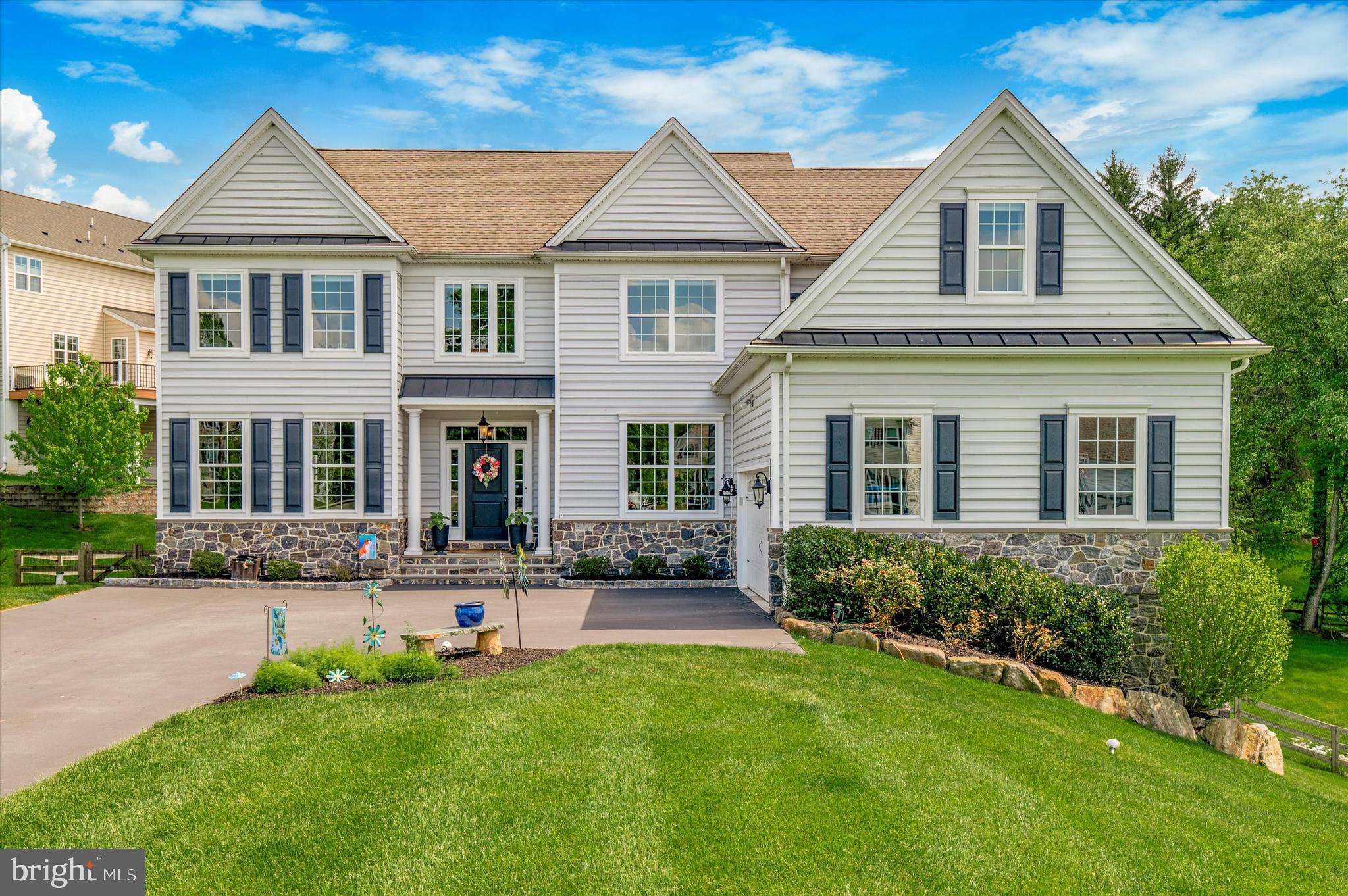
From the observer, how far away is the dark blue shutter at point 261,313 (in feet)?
57.7

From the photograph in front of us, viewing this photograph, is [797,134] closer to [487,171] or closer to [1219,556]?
[487,171]

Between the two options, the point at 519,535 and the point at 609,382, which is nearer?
the point at 609,382

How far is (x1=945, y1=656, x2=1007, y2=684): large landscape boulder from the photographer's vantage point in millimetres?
10117

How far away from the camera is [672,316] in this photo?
17.9 m

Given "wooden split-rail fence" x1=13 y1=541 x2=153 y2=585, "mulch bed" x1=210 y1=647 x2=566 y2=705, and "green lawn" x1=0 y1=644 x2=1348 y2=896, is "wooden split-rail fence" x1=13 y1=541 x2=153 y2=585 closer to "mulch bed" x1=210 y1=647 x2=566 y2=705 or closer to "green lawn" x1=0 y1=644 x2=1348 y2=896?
"mulch bed" x1=210 y1=647 x2=566 y2=705

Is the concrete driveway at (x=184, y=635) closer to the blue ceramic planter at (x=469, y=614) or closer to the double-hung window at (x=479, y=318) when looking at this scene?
the blue ceramic planter at (x=469, y=614)

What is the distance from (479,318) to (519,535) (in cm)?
475

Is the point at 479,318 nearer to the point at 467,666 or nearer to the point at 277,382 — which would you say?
the point at 277,382

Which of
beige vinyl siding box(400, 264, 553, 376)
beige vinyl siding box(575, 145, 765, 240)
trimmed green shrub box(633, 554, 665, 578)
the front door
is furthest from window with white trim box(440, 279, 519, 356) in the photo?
trimmed green shrub box(633, 554, 665, 578)

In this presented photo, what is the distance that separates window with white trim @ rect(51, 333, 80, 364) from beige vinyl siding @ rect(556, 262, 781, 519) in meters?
22.3

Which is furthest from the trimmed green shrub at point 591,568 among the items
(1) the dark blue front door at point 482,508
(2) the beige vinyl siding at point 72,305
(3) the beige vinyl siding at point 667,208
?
(2) the beige vinyl siding at point 72,305

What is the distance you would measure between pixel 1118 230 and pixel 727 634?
9012 mm

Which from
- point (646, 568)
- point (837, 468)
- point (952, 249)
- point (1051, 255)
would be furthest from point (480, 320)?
point (1051, 255)

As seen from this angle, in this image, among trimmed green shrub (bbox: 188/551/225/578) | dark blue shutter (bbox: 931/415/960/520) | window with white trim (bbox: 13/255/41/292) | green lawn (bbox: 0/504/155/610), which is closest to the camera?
dark blue shutter (bbox: 931/415/960/520)
